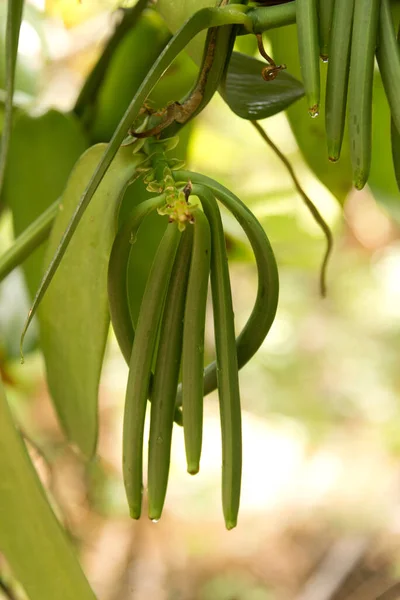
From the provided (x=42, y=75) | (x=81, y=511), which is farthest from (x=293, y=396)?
(x=42, y=75)

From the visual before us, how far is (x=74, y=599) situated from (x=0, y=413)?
9 centimetres

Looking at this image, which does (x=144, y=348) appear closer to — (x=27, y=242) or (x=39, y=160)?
(x=27, y=242)

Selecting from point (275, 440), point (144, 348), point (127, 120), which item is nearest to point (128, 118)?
point (127, 120)

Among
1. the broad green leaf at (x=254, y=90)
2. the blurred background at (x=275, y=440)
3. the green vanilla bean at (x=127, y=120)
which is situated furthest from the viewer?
the blurred background at (x=275, y=440)

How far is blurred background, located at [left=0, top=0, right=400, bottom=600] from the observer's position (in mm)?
907

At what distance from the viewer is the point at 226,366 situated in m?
0.30

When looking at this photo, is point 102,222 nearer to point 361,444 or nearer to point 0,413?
point 0,413

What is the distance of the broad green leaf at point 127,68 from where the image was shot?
1.71 feet

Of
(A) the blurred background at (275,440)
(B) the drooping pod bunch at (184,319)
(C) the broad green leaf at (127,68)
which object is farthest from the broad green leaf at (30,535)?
(A) the blurred background at (275,440)

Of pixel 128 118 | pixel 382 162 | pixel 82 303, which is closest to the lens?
pixel 128 118

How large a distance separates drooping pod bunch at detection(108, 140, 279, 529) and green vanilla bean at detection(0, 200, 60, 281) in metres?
0.10

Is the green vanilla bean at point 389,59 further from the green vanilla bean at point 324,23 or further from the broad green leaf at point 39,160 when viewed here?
the broad green leaf at point 39,160

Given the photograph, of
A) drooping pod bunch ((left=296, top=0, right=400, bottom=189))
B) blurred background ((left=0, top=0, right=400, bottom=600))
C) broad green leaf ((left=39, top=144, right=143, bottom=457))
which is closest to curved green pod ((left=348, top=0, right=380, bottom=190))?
drooping pod bunch ((left=296, top=0, right=400, bottom=189))

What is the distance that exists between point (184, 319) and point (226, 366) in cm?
3
